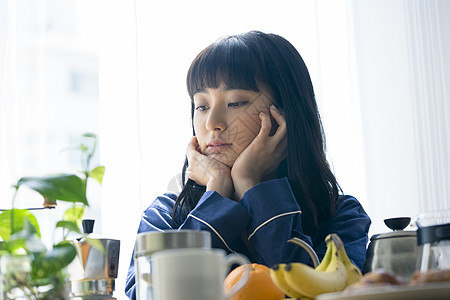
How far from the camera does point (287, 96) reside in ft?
5.11

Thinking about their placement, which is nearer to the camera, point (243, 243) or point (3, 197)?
point (243, 243)

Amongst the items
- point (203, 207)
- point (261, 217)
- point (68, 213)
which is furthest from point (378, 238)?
point (68, 213)

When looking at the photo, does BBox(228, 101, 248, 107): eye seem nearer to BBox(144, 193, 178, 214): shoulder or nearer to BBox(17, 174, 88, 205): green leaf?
BBox(144, 193, 178, 214): shoulder

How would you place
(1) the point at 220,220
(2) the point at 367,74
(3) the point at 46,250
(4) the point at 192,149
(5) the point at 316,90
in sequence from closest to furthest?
(3) the point at 46,250
(1) the point at 220,220
(4) the point at 192,149
(5) the point at 316,90
(2) the point at 367,74

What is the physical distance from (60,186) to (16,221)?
0.38 ft

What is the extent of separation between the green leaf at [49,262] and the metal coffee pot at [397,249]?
24.8 inches

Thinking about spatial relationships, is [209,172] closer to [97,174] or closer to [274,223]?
[274,223]

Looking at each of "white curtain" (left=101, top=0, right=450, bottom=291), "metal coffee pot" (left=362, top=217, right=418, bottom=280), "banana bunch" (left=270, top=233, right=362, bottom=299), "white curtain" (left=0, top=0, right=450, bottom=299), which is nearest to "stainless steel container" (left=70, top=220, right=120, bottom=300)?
"banana bunch" (left=270, top=233, right=362, bottom=299)

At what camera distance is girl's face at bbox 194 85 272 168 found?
1486 millimetres

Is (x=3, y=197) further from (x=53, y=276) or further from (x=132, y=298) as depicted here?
(x=53, y=276)

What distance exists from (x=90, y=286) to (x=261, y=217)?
0.47 m

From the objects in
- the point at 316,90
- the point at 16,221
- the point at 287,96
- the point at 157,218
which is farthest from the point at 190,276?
the point at 316,90

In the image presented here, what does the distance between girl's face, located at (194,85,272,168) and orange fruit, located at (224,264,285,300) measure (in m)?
0.71

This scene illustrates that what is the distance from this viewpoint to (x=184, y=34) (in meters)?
2.29
